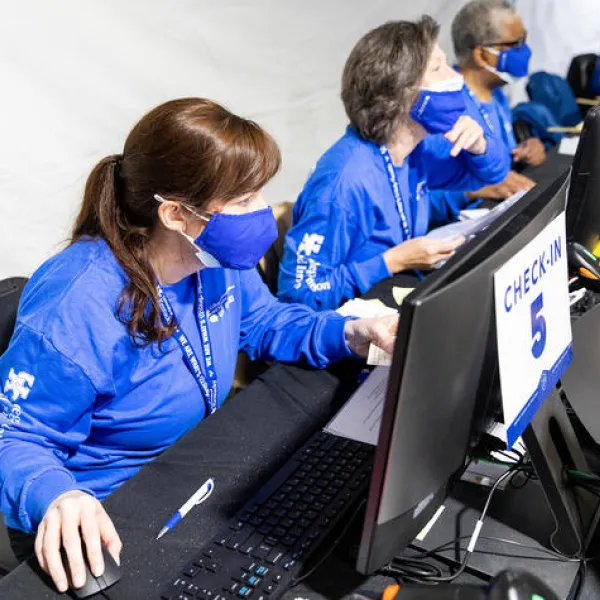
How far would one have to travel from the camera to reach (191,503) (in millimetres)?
1000

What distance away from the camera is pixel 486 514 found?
96 centimetres

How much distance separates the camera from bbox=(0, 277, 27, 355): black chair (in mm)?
1240

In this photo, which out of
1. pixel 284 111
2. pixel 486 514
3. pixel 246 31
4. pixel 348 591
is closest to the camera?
pixel 348 591

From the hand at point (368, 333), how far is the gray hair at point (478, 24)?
1845 mm

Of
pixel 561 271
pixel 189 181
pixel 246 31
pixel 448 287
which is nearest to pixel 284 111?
pixel 246 31

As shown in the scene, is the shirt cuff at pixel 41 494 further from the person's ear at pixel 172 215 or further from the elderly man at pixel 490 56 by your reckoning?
the elderly man at pixel 490 56

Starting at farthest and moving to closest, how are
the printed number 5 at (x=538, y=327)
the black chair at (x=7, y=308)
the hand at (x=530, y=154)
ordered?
1. the hand at (x=530, y=154)
2. the black chair at (x=7, y=308)
3. the printed number 5 at (x=538, y=327)

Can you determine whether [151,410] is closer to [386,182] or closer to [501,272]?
[501,272]

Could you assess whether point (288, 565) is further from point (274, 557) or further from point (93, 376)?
point (93, 376)

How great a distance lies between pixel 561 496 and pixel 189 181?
0.74m

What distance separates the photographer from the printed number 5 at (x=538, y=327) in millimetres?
774

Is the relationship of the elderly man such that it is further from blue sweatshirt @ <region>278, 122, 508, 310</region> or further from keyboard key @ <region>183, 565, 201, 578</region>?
keyboard key @ <region>183, 565, 201, 578</region>

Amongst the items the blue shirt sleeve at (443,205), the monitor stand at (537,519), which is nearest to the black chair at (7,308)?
the monitor stand at (537,519)

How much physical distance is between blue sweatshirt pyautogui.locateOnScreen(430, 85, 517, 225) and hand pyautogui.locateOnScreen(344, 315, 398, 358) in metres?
1.21
